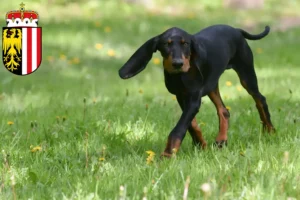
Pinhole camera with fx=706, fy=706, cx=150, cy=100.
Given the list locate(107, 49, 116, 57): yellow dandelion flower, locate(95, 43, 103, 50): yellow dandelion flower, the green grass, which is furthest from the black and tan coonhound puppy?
locate(95, 43, 103, 50): yellow dandelion flower

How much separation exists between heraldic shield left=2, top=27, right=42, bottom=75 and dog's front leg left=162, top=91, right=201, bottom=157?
266 cm

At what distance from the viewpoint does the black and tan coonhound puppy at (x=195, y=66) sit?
4746mm

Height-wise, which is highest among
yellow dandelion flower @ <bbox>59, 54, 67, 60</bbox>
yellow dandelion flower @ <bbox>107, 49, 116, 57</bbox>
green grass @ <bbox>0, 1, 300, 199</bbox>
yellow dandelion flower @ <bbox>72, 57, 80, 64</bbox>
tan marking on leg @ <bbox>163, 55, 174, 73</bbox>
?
tan marking on leg @ <bbox>163, 55, 174, 73</bbox>

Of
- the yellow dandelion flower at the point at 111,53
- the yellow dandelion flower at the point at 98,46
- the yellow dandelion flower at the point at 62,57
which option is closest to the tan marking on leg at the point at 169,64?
the yellow dandelion flower at the point at 111,53

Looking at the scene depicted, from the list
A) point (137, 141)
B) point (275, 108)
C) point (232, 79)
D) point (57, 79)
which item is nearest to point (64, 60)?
point (57, 79)

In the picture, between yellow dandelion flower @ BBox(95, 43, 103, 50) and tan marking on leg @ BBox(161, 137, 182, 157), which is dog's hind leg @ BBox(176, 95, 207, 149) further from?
yellow dandelion flower @ BBox(95, 43, 103, 50)

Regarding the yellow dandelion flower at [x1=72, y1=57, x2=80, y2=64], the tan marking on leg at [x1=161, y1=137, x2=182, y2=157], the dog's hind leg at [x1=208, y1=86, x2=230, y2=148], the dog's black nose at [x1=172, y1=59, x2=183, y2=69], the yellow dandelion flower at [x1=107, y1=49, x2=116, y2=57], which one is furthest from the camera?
the yellow dandelion flower at [x1=107, y1=49, x2=116, y2=57]

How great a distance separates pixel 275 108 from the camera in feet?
22.7

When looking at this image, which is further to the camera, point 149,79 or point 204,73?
point 149,79

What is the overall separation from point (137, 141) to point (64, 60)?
18.4ft

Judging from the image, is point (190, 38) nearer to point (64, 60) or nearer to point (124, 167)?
point (124, 167)

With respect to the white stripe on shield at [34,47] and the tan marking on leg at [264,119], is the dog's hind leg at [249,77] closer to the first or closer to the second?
the tan marking on leg at [264,119]

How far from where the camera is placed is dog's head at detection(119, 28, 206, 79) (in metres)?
4.67

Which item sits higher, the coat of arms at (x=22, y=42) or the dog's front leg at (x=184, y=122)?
the coat of arms at (x=22, y=42)
